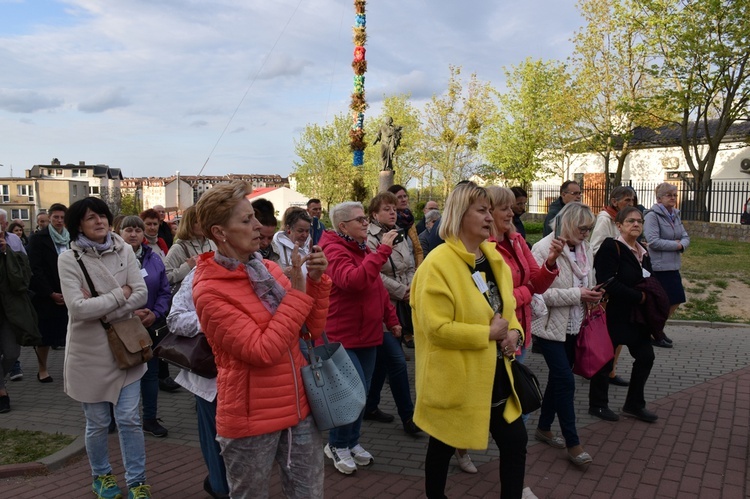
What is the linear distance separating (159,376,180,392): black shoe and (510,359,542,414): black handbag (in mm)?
4746

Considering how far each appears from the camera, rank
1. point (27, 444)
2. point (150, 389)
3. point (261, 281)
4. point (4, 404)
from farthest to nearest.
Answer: point (4, 404), point (150, 389), point (27, 444), point (261, 281)

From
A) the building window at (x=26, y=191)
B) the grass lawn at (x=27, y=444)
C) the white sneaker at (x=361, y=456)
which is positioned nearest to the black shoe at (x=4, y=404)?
the grass lawn at (x=27, y=444)

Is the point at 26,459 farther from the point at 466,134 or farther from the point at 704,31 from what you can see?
the point at 466,134

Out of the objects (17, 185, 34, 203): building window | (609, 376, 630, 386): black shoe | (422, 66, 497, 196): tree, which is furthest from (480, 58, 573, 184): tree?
(17, 185, 34, 203): building window

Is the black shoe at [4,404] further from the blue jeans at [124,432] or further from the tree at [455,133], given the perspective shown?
the tree at [455,133]

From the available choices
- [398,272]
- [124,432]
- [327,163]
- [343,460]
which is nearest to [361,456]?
[343,460]

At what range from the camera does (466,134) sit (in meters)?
36.0

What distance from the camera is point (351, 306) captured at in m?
4.60

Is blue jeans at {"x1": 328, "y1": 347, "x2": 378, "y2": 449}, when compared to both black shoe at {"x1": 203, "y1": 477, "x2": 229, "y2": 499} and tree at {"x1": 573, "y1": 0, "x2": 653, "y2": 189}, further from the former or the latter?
tree at {"x1": 573, "y1": 0, "x2": 653, "y2": 189}

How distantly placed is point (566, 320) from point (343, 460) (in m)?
2.00

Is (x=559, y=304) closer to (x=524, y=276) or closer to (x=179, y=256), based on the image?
(x=524, y=276)

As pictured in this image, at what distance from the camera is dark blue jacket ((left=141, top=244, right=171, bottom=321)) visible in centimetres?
539

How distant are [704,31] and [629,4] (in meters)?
3.64

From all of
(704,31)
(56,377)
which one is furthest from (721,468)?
(704,31)
